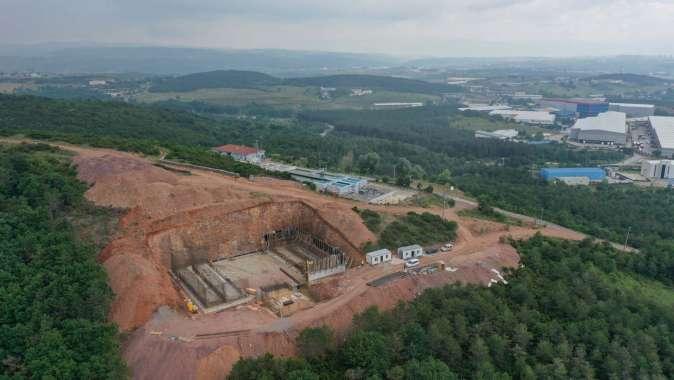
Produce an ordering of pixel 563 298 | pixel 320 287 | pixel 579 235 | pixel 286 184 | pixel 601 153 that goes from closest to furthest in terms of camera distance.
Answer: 1. pixel 563 298
2. pixel 320 287
3. pixel 579 235
4. pixel 286 184
5. pixel 601 153

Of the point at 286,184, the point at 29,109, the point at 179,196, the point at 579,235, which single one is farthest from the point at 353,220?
the point at 29,109

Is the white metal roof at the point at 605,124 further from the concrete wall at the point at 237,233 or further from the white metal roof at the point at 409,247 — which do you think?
the concrete wall at the point at 237,233

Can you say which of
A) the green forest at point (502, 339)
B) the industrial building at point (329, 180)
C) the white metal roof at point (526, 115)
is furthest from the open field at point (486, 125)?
the green forest at point (502, 339)

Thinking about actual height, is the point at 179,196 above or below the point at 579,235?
above

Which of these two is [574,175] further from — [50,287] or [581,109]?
[581,109]

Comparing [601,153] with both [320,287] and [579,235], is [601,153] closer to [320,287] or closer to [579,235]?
[579,235]

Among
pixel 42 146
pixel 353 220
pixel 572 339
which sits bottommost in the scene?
pixel 572 339
